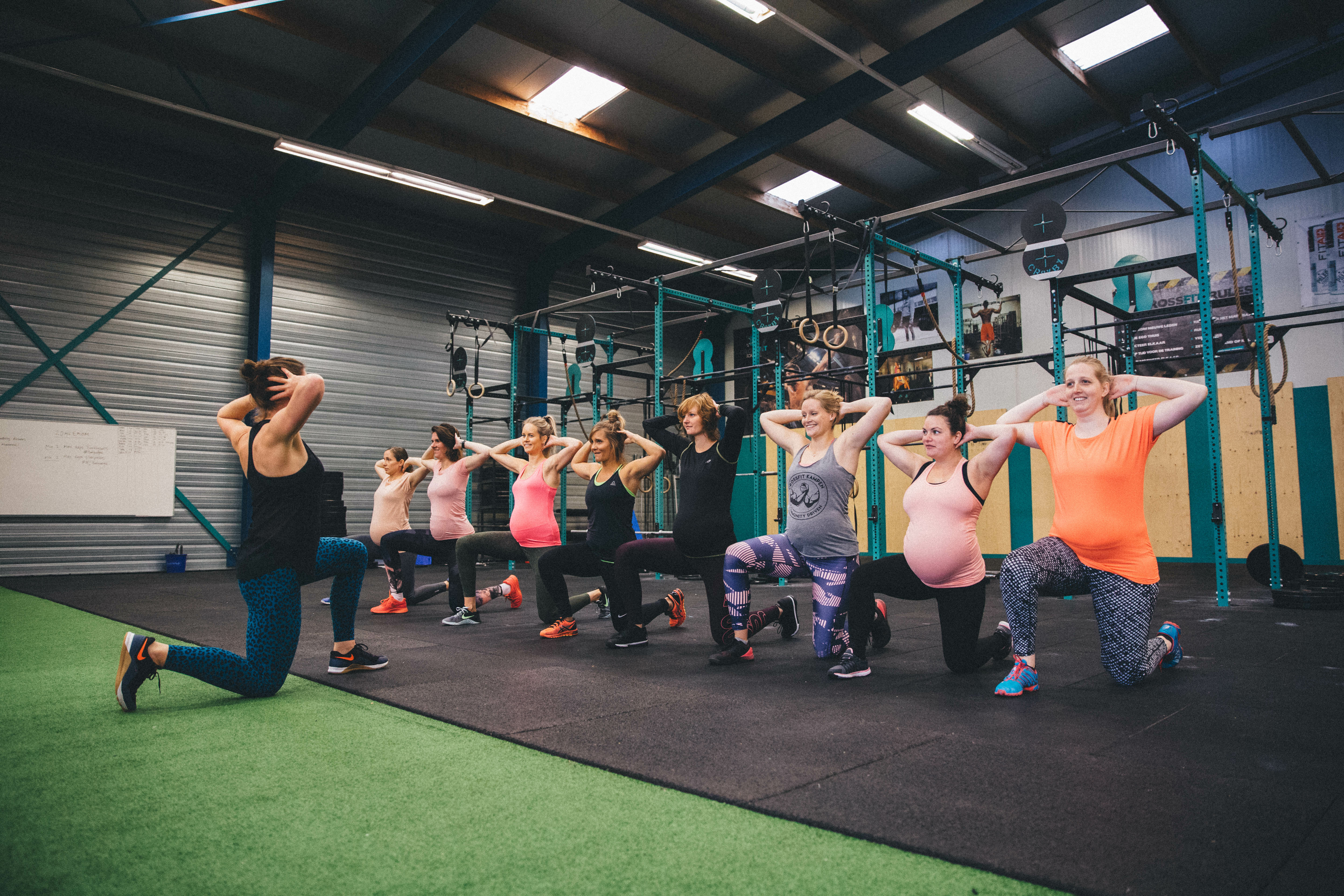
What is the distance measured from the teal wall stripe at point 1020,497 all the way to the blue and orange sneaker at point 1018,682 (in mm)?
7256

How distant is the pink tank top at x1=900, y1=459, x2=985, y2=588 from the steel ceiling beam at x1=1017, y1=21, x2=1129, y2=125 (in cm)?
670

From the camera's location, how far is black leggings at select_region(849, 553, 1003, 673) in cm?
303

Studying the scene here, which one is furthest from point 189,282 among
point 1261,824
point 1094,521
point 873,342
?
point 1261,824

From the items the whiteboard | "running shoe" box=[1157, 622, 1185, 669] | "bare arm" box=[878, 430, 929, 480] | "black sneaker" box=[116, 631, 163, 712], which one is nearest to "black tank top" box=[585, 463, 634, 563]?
"bare arm" box=[878, 430, 929, 480]

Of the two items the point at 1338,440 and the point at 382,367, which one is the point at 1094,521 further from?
the point at 382,367

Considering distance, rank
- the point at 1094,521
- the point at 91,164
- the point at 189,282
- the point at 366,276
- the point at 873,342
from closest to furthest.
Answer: the point at 1094,521, the point at 873,342, the point at 91,164, the point at 189,282, the point at 366,276

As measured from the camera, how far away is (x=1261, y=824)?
1518 mm

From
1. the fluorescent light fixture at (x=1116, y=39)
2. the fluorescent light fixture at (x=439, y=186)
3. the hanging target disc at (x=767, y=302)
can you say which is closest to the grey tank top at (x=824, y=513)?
the hanging target disc at (x=767, y=302)

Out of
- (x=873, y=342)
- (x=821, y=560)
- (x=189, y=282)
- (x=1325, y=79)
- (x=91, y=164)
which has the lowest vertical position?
(x=821, y=560)

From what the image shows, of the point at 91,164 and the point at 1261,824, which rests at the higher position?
the point at 91,164

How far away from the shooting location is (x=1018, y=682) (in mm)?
2721

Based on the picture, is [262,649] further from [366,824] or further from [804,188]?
[804,188]

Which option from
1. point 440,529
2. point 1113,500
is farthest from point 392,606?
point 1113,500

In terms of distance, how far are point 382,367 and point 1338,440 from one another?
1155 centimetres
